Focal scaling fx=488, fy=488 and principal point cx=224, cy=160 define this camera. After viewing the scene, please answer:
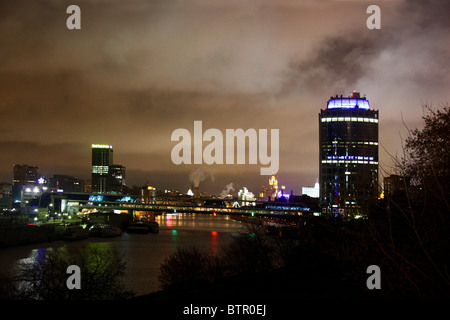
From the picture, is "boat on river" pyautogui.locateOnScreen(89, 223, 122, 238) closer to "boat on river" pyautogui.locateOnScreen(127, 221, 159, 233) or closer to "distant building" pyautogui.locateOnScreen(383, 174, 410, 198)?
"boat on river" pyautogui.locateOnScreen(127, 221, 159, 233)

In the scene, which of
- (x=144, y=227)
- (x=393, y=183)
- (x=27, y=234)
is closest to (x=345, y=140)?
(x=144, y=227)

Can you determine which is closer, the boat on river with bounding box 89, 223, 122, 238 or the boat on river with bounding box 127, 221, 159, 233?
the boat on river with bounding box 89, 223, 122, 238

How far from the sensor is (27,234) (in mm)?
40719

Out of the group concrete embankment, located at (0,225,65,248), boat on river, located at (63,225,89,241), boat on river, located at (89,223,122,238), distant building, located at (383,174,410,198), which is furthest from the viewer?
boat on river, located at (89,223,122,238)

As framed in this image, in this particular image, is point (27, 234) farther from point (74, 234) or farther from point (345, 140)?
point (345, 140)

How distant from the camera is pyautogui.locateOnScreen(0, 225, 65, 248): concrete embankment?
37969mm

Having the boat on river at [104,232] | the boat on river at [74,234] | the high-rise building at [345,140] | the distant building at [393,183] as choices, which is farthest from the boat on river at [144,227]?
the distant building at [393,183]

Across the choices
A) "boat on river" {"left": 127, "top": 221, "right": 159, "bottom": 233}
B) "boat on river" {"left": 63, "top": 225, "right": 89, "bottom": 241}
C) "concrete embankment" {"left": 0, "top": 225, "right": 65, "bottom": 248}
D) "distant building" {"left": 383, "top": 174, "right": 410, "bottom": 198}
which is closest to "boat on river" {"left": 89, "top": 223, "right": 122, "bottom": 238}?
"boat on river" {"left": 63, "top": 225, "right": 89, "bottom": 241}

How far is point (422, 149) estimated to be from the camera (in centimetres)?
934

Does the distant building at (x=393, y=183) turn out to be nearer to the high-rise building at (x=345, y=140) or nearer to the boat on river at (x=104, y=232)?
the boat on river at (x=104, y=232)

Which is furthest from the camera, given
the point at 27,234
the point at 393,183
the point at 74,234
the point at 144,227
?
the point at 144,227

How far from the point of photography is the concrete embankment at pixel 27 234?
3797cm
